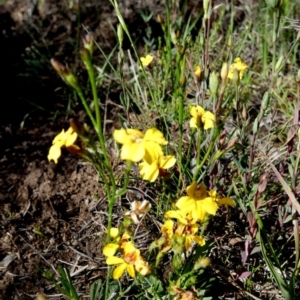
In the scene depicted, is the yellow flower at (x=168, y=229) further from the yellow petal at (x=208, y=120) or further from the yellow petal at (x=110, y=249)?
the yellow petal at (x=208, y=120)

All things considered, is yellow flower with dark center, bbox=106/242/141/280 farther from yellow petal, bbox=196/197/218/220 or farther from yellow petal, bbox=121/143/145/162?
yellow petal, bbox=121/143/145/162

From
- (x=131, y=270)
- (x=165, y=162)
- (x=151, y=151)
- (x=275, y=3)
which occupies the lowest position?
(x=131, y=270)

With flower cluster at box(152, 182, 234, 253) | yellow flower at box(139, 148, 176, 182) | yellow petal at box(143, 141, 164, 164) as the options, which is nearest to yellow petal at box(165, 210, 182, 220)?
flower cluster at box(152, 182, 234, 253)

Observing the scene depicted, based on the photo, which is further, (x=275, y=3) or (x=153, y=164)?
(x=275, y=3)

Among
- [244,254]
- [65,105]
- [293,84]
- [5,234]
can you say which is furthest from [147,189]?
[293,84]

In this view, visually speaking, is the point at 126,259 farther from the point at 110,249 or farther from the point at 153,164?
the point at 153,164

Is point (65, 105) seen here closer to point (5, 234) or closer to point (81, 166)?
point (81, 166)

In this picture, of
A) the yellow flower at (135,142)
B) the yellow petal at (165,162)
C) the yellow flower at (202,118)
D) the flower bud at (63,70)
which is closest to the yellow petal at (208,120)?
the yellow flower at (202,118)

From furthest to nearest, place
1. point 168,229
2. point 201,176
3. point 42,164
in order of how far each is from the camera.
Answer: point 42,164
point 201,176
point 168,229

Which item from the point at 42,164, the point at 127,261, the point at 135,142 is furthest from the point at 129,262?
the point at 42,164
